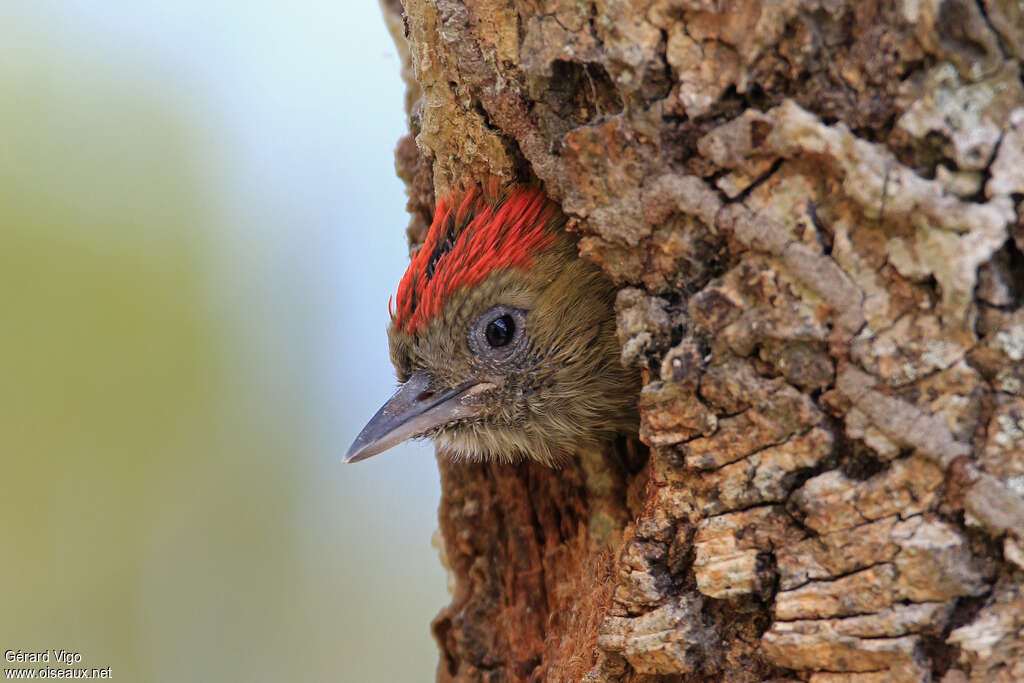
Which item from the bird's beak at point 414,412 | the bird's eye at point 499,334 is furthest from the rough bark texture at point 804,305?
the bird's beak at point 414,412

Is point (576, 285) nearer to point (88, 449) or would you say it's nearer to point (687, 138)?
point (687, 138)

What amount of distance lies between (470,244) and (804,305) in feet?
3.46

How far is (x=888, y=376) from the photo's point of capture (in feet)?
5.21

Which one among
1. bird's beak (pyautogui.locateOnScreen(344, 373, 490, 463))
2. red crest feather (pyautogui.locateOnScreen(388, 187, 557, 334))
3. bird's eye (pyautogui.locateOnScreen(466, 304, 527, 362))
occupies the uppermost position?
red crest feather (pyautogui.locateOnScreen(388, 187, 557, 334))

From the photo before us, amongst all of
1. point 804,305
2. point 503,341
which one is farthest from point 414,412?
point 804,305

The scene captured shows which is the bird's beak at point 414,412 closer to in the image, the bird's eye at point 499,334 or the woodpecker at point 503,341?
the woodpecker at point 503,341

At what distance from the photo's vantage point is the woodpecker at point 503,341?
98.1 inches

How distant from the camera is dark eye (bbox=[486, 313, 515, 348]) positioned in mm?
2533

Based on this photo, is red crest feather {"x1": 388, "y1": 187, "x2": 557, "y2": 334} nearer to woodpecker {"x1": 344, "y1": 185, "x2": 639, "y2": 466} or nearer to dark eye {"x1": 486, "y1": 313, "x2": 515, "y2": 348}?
woodpecker {"x1": 344, "y1": 185, "x2": 639, "y2": 466}

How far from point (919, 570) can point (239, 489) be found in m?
4.21

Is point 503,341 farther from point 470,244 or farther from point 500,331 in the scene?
point 470,244

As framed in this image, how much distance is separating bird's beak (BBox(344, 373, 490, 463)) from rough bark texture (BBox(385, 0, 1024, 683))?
2.35 ft

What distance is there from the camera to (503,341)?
2.55 m

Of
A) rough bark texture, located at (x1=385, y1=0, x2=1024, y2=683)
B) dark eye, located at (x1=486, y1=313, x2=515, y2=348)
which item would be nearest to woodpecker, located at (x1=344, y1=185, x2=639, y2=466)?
dark eye, located at (x1=486, y1=313, x2=515, y2=348)
